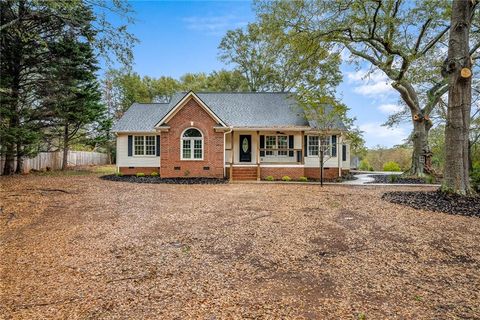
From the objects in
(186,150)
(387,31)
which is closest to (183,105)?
(186,150)

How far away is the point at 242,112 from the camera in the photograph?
1838cm

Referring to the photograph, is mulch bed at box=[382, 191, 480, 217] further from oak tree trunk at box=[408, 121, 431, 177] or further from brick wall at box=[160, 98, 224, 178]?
brick wall at box=[160, 98, 224, 178]

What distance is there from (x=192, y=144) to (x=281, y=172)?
18.5 feet

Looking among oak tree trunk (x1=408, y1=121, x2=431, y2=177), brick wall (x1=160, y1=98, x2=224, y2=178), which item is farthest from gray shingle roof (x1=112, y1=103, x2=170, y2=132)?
oak tree trunk (x1=408, y1=121, x2=431, y2=177)

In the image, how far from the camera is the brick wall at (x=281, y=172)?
16.2 metres

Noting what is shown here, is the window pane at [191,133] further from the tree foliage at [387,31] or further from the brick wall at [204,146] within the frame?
the tree foliage at [387,31]

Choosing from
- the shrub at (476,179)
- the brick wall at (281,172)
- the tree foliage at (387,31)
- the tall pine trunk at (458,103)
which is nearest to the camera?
the tall pine trunk at (458,103)

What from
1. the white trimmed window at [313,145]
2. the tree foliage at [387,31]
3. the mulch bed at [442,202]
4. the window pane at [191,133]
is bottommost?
the mulch bed at [442,202]

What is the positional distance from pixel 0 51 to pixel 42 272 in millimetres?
15824

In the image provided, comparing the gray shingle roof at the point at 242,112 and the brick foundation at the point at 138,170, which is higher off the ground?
the gray shingle roof at the point at 242,112

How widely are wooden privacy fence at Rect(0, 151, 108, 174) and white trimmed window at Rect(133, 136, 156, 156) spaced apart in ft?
24.0

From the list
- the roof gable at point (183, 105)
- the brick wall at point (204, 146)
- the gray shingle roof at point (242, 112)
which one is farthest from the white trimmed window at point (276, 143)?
the roof gable at point (183, 105)

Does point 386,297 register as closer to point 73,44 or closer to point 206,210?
point 206,210

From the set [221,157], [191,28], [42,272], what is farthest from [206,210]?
[191,28]
